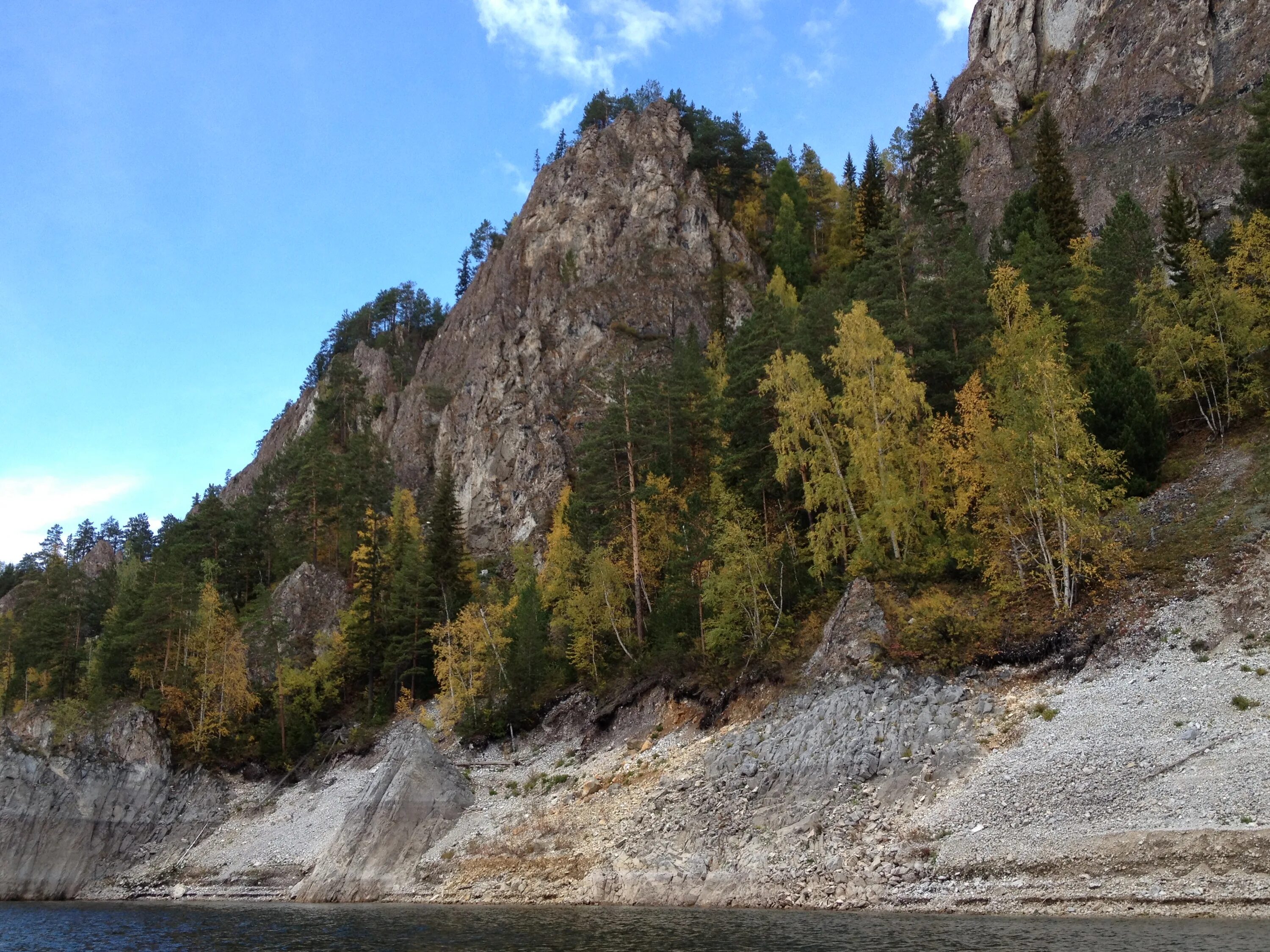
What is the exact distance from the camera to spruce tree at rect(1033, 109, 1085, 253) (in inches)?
2736

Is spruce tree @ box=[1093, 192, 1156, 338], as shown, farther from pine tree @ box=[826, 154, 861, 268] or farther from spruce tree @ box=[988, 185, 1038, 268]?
pine tree @ box=[826, 154, 861, 268]

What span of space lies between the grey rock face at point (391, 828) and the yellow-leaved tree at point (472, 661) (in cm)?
798

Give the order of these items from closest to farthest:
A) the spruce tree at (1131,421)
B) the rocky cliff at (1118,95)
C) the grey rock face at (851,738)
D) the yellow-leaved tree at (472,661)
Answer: the grey rock face at (851,738) < the spruce tree at (1131,421) < the yellow-leaved tree at (472,661) < the rocky cliff at (1118,95)

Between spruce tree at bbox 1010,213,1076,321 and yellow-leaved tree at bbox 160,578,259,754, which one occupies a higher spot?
spruce tree at bbox 1010,213,1076,321

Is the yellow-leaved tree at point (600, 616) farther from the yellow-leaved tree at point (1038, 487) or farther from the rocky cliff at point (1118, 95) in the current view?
the rocky cliff at point (1118, 95)

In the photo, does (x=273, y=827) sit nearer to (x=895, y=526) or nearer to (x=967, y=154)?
(x=895, y=526)

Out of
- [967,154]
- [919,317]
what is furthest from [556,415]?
[967,154]

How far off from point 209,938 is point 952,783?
26.2 metres

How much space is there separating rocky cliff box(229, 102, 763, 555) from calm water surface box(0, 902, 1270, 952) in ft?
158

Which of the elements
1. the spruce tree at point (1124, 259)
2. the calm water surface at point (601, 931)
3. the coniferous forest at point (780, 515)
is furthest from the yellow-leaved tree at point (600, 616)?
the spruce tree at point (1124, 259)

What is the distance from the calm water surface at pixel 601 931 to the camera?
1867 centimetres

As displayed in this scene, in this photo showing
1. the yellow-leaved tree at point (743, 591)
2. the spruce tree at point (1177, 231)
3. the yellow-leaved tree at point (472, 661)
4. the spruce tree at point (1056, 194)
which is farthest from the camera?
the spruce tree at point (1056, 194)

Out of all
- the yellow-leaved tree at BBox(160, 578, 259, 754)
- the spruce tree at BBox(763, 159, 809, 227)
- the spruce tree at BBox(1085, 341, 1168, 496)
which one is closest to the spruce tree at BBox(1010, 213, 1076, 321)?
the spruce tree at BBox(1085, 341, 1168, 496)

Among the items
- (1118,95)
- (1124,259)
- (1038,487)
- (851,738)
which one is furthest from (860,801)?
(1118,95)
